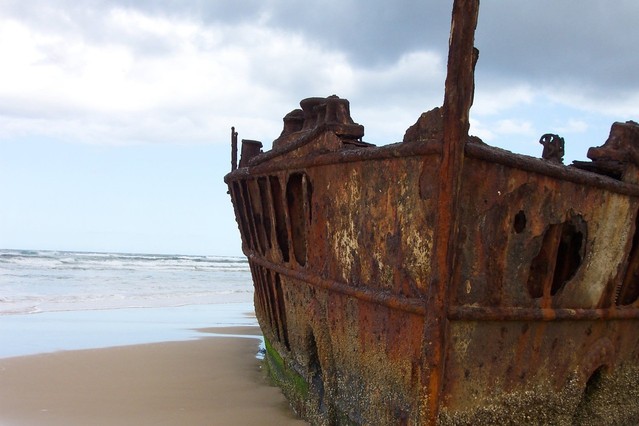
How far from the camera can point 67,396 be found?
5859 millimetres

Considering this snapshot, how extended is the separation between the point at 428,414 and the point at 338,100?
6.64ft

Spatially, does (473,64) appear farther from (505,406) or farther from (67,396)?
(67,396)

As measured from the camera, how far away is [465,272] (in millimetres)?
2994

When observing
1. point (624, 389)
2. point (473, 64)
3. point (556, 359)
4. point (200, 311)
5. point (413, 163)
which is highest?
point (473, 64)

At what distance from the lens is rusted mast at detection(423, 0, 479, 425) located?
2779 mm

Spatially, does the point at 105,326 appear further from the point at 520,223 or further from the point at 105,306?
the point at 520,223

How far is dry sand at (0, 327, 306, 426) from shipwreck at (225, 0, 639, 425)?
1.58 m

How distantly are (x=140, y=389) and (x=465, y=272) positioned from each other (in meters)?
4.32

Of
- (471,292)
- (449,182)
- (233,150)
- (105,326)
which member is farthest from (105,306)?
(449,182)

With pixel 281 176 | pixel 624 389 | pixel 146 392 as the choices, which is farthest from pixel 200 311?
pixel 624 389

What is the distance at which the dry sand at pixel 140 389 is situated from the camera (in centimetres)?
518

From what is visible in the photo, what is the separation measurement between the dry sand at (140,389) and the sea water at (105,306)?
39.4 inches

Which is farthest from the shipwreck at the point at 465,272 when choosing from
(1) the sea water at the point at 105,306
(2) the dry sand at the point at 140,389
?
(1) the sea water at the point at 105,306

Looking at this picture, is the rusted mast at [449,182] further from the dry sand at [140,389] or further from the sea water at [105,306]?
the sea water at [105,306]
